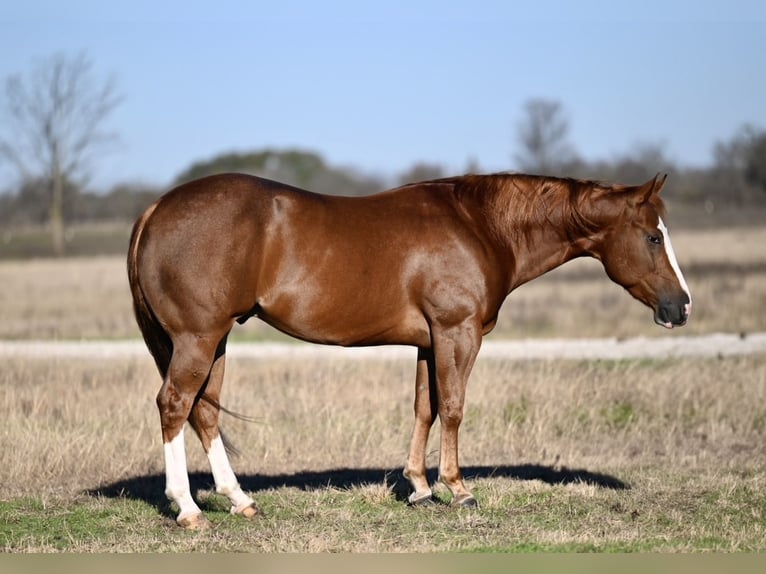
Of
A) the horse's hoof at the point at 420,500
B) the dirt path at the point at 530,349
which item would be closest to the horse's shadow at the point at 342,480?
the horse's hoof at the point at 420,500

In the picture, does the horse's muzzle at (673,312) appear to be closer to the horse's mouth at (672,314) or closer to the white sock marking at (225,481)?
the horse's mouth at (672,314)

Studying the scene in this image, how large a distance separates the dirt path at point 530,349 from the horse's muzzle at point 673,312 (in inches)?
282

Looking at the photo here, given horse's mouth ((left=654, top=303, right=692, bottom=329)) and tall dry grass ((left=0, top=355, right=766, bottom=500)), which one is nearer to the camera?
horse's mouth ((left=654, top=303, right=692, bottom=329))

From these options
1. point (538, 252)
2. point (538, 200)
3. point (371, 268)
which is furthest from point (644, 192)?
point (371, 268)

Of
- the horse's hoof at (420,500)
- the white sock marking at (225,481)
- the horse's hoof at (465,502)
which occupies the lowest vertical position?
the horse's hoof at (420,500)

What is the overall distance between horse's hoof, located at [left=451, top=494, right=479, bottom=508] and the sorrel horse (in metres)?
0.01

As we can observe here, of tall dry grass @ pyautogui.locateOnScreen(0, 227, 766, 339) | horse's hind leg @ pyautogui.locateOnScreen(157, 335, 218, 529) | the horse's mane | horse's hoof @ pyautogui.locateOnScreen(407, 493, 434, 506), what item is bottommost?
tall dry grass @ pyautogui.locateOnScreen(0, 227, 766, 339)

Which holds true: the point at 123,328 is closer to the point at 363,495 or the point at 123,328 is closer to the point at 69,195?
the point at 363,495

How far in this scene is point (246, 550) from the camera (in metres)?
6.51

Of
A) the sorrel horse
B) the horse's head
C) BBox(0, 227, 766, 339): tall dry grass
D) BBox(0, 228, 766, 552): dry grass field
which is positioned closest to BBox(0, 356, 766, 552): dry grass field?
BBox(0, 228, 766, 552): dry grass field

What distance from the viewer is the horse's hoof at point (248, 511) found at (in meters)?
7.56

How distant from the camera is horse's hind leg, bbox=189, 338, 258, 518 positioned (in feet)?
24.9

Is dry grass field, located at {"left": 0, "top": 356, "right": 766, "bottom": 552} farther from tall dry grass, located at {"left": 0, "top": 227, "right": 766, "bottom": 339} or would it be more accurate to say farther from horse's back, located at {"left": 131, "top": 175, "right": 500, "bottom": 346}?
tall dry grass, located at {"left": 0, "top": 227, "right": 766, "bottom": 339}

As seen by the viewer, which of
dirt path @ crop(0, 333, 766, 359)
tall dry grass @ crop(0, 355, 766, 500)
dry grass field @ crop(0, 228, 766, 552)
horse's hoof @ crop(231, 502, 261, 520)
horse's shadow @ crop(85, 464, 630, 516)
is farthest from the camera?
dirt path @ crop(0, 333, 766, 359)
